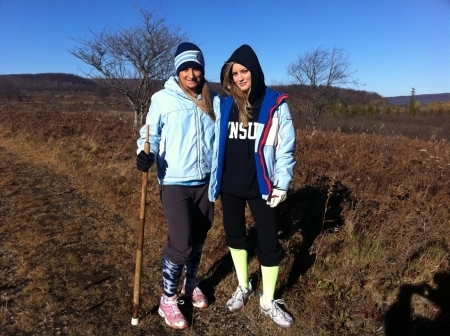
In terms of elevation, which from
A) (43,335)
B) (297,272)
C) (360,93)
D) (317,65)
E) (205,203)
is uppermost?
(360,93)

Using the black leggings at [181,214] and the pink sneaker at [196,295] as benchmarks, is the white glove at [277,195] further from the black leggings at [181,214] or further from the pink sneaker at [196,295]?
the pink sneaker at [196,295]

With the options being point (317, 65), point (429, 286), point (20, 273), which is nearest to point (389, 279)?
point (429, 286)

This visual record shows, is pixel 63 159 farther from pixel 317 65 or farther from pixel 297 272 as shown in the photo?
pixel 317 65

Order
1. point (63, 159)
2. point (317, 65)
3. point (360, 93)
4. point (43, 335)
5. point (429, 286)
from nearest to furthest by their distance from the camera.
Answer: point (43, 335)
point (429, 286)
point (63, 159)
point (317, 65)
point (360, 93)

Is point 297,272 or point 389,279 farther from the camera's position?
point 297,272

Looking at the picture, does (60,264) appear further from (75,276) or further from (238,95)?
(238,95)

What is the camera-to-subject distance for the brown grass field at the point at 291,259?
2688 mm

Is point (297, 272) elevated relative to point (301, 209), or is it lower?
lower

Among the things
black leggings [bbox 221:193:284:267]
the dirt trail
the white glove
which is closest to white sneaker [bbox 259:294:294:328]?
black leggings [bbox 221:193:284:267]

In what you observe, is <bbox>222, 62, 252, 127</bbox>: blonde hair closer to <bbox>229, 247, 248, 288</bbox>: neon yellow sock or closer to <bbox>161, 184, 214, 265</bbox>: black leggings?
<bbox>161, 184, 214, 265</bbox>: black leggings

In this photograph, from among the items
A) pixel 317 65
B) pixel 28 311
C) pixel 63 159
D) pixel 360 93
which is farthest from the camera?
pixel 360 93

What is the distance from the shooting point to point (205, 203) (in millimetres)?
2627

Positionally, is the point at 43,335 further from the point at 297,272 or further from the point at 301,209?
the point at 301,209

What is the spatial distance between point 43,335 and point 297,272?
7.45ft
